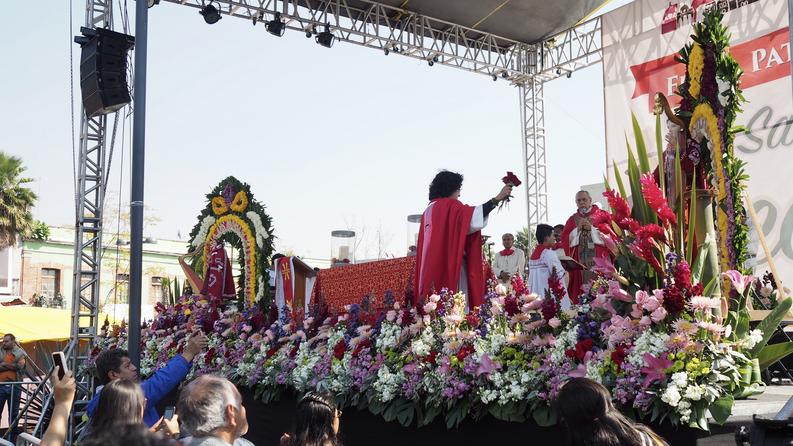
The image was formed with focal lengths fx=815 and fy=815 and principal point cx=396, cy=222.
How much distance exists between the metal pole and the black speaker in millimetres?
2331

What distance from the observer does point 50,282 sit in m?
39.1

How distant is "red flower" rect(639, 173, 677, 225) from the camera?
4.54 m

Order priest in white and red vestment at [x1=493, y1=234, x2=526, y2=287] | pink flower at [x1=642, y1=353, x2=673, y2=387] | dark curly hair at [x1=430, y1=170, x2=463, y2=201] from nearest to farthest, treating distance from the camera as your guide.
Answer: pink flower at [x1=642, y1=353, x2=673, y2=387]
dark curly hair at [x1=430, y1=170, x2=463, y2=201]
priest in white and red vestment at [x1=493, y1=234, x2=526, y2=287]

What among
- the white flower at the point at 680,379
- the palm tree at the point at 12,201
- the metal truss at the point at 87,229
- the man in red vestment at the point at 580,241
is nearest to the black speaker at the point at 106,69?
the metal truss at the point at 87,229

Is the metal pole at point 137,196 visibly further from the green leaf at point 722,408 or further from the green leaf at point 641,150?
the green leaf at point 722,408

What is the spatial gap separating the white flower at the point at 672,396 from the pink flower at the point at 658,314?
0.40 metres

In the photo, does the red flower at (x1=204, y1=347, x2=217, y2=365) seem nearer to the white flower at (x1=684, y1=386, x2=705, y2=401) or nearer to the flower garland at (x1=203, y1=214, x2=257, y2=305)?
the flower garland at (x1=203, y1=214, x2=257, y2=305)

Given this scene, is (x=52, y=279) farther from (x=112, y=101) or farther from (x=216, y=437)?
(x=216, y=437)

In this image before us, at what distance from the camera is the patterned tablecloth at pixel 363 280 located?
29.4 feet

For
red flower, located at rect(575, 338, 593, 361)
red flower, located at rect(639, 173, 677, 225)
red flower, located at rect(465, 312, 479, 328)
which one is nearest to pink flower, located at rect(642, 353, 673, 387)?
red flower, located at rect(575, 338, 593, 361)

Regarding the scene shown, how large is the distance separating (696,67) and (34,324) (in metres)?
15.2

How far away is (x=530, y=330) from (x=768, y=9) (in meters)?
8.79

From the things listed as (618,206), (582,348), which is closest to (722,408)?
(582,348)

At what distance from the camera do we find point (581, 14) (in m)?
15.5
